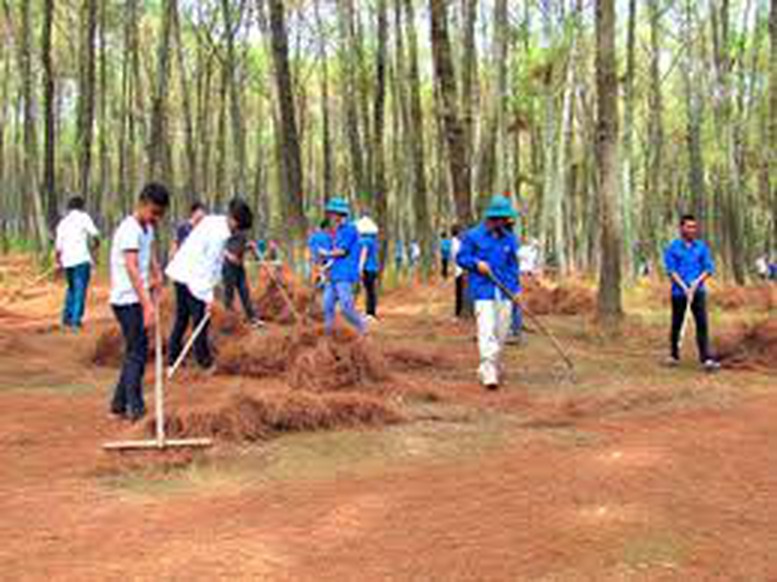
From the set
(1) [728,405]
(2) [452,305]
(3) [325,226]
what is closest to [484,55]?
(2) [452,305]

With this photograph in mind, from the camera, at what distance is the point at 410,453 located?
581cm

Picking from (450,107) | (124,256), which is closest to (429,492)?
(124,256)

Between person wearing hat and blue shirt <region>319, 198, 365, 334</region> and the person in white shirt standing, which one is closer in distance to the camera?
the person in white shirt standing

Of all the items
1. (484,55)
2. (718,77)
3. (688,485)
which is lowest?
(688,485)

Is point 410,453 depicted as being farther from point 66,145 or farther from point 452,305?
point 66,145

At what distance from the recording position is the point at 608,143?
455 inches

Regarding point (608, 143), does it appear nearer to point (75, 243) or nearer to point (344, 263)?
point (344, 263)

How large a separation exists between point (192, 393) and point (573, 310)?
10.4 m

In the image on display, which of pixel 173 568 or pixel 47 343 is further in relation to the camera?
pixel 47 343

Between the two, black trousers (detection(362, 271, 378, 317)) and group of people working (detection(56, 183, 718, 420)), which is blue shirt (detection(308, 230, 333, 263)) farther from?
black trousers (detection(362, 271, 378, 317))

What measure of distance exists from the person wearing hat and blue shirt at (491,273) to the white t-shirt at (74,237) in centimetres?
598

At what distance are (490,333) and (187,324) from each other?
10.1ft

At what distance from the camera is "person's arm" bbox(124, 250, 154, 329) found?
6.43 metres

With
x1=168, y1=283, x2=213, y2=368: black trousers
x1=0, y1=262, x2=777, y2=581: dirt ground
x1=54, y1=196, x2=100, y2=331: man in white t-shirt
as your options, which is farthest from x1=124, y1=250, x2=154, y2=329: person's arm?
x1=54, y1=196, x2=100, y2=331: man in white t-shirt
